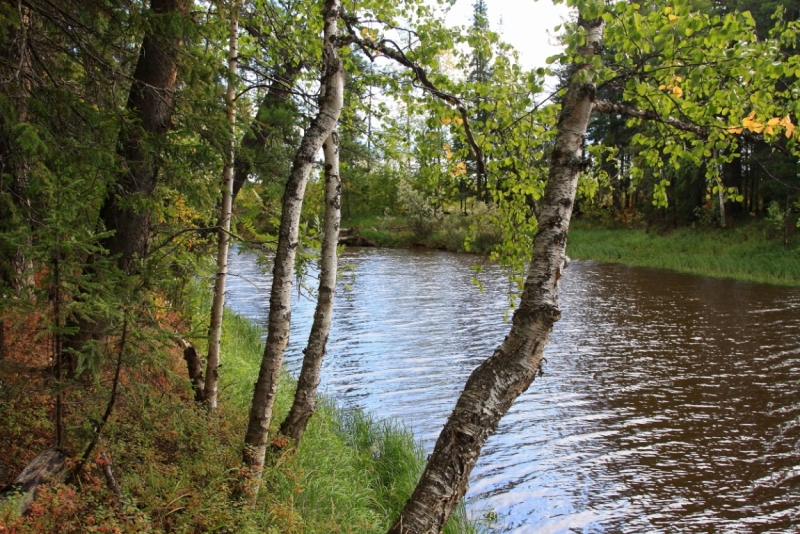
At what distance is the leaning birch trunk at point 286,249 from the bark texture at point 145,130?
1225mm

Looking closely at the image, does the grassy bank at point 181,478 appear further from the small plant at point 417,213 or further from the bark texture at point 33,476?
the small plant at point 417,213

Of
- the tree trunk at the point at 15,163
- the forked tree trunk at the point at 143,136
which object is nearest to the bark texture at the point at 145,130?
the forked tree trunk at the point at 143,136

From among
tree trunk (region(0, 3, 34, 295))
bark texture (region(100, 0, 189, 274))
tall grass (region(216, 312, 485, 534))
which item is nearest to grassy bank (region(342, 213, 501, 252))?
tall grass (region(216, 312, 485, 534))

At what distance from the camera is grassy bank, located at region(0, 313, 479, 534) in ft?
11.2

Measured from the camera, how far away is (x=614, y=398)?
30.7 feet

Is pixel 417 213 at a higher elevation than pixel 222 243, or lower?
higher

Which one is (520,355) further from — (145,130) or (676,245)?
(676,245)

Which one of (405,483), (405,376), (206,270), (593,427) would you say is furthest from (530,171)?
(405,376)

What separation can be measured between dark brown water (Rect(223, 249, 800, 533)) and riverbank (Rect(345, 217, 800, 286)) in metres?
5.15

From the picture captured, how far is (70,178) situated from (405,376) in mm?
7332

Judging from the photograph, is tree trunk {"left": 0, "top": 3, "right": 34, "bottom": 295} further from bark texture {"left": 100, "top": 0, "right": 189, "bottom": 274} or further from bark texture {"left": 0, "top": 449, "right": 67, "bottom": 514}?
bark texture {"left": 0, "top": 449, "right": 67, "bottom": 514}

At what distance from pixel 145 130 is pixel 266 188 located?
45.0 inches

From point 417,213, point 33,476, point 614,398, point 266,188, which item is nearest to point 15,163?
point 266,188

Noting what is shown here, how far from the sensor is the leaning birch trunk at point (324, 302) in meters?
4.68
